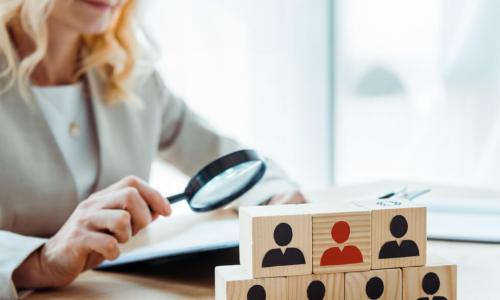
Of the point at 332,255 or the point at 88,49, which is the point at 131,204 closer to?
the point at 332,255

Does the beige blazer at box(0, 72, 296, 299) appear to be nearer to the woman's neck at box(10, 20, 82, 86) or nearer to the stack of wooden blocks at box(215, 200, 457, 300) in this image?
the woman's neck at box(10, 20, 82, 86)

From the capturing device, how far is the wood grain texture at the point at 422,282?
621mm

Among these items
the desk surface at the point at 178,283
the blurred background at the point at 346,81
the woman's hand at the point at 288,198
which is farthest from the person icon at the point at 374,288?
the blurred background at the point at 346,81

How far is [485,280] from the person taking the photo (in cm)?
82

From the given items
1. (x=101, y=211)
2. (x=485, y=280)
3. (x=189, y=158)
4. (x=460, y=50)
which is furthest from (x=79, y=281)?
(x=460, y=50)

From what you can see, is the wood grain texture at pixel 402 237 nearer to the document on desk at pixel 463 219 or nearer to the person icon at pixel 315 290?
the person icon at pixel 315 290

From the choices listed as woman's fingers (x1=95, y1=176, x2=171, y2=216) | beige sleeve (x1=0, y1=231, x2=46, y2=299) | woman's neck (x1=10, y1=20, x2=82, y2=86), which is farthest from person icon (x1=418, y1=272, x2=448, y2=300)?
woman's neck (x1=10, y1=20, x2=82, y2=86)

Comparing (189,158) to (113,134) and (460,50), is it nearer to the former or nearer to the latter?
(113,134)

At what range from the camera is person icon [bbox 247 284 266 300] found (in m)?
0.59

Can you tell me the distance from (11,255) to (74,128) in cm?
44

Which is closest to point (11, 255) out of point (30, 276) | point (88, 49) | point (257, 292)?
point (30, 276)

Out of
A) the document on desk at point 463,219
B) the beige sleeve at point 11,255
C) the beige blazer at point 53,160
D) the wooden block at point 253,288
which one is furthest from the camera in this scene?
the beige blazer at point 53,160

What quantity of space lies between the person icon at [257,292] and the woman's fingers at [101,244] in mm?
262

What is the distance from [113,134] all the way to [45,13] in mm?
254
